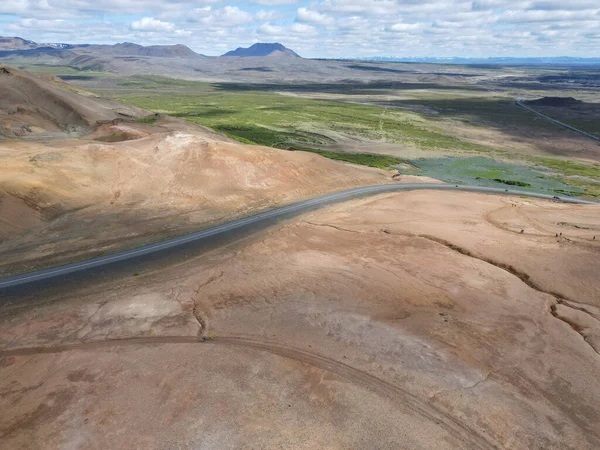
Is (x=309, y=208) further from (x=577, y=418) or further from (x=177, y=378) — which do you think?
(x=577, y=418)

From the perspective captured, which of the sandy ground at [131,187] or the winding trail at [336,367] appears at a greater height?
the sandy ground at [131,187]

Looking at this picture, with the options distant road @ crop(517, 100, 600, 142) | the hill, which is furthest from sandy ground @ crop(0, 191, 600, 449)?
distant road @ crop(517, 100, 600, 142)

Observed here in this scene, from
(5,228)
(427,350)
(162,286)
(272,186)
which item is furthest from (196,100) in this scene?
(427,350)

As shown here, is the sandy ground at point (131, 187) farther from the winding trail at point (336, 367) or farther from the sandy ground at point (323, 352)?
the winding trail at point (336, 367)

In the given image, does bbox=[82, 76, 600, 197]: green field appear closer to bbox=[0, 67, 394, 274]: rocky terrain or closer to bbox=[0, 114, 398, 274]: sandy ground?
bbox=[0, 67, 394, 274]: rocky terrain

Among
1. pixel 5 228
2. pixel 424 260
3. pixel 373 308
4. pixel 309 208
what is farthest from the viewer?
pixel 309 208

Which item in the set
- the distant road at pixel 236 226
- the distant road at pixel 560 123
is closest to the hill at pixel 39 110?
the distant road at pixel 236 226
